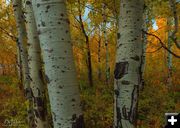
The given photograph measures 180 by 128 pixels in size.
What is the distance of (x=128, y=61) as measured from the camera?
115 inches

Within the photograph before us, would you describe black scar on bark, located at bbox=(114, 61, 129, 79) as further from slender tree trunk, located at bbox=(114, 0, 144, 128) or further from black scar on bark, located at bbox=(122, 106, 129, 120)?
black scar on bark, located at bbox=(122, 106, 129, 120)

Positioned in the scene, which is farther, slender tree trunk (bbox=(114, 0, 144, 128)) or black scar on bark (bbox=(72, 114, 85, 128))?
slender tree trunk (bbox=(114, 0, 144, 128))

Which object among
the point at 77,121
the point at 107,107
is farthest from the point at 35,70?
the point at 107,107

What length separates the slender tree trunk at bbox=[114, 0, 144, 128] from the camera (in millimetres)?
2889

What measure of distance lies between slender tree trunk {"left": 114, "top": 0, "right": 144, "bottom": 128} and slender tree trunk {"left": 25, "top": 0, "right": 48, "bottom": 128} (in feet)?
7.60

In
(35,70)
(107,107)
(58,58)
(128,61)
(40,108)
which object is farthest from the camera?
(107,107)

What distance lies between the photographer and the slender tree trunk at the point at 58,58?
2.45 m

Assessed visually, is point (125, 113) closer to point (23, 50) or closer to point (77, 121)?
point (77, 121)

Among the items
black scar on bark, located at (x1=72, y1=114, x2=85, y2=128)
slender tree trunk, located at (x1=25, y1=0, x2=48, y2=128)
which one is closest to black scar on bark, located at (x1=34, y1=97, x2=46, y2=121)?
slender tree trunk, located at (x1=25, y1=0, x2=48, y2=128)

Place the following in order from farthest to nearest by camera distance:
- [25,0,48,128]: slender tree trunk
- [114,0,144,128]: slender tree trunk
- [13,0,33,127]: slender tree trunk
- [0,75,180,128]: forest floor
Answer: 1. [0,75,180,128]: forest floor
2. [13,0,33,127]: slender tree trunk
3. [25,0,48,128]: slender tree trunk
4. [114,0,144,128]: slender tree trunk

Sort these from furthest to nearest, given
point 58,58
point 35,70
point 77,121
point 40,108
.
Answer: point 40,108 → point 35,70 → point 77,121 → point 58,58

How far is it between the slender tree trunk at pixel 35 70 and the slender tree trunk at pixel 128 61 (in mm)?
2318

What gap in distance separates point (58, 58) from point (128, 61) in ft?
2.69

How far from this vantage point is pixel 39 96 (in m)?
5.22
